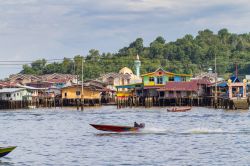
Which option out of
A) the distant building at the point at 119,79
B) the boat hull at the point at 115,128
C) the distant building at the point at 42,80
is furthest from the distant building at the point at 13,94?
the boat hull at the point at 115,128

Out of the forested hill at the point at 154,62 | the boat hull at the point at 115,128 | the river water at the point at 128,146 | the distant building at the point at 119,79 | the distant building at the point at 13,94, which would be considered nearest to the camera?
the river water at the point at 128,146

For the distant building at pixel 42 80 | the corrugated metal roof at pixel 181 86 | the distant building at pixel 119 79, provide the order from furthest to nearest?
the distant building at pixel 119 79 → the distant building at pixel 42 80 → the corrugated metal roof at pixel 181 86

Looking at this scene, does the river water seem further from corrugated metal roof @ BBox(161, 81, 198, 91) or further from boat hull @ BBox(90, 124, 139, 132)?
corrugated metal roof @ BBox(161, 81, 198, 91)

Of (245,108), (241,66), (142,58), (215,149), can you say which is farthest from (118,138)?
(142,58)

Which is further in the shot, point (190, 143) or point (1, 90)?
point (1, 90)

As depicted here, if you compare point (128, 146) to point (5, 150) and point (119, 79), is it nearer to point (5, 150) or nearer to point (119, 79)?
point (5, 150)

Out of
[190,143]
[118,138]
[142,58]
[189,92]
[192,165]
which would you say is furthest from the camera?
[142,58]

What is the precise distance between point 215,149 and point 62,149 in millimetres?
9537

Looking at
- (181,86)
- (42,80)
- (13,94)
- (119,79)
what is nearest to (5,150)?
(181,86)

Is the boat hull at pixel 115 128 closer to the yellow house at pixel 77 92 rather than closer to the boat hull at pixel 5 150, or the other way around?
the boat hull at pixel 5 150

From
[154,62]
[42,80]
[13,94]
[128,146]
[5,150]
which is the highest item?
[154,62]

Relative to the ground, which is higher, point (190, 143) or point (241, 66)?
point (241, 66)

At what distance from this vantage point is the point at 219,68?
6850 inches

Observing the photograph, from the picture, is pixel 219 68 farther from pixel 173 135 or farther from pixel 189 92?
pixel 173 135
